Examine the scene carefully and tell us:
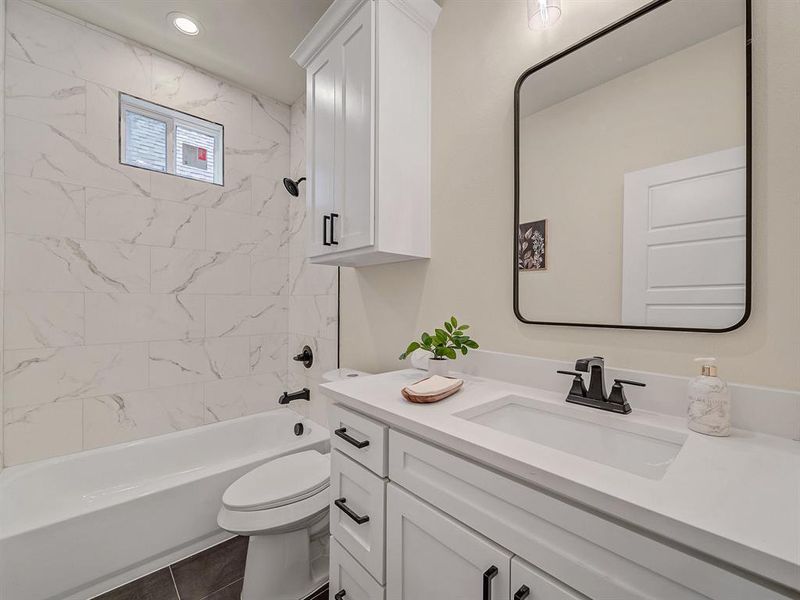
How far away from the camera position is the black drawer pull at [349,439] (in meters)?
0.97

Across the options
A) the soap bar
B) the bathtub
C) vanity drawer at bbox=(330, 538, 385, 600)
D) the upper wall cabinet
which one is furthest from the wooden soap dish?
the bathtub

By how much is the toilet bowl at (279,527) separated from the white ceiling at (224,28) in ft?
7.81

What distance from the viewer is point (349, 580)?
1.06 meters

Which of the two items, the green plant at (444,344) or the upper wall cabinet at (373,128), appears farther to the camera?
the upper wall cabinet at (373,128)

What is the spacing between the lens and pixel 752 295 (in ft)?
2.61

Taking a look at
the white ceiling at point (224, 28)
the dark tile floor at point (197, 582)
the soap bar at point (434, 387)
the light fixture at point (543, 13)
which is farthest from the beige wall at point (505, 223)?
the dark tile floor at point (197, 582)

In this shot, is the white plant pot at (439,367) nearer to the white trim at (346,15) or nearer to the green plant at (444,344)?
the green plant at (444,344)

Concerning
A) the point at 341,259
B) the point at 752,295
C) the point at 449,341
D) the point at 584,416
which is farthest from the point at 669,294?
the point at 341,259

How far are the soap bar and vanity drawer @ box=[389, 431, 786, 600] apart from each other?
17 centimetres

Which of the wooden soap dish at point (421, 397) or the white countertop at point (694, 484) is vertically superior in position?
the wooden soap dish at point (421, 397)

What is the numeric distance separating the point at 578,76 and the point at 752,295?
79 centimetres

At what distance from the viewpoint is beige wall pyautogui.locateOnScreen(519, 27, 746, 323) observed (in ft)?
2.77

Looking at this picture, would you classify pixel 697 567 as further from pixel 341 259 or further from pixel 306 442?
pixel 306 442

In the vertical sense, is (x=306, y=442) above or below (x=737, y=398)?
below
